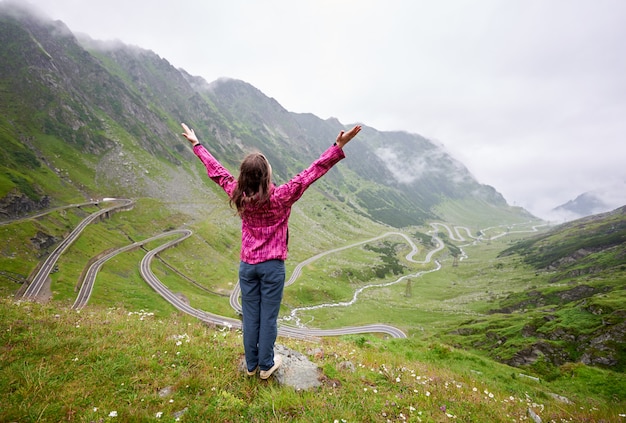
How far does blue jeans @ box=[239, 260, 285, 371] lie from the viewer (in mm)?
5777

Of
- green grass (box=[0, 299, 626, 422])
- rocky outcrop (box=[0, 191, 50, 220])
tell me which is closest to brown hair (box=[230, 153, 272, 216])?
green grass (box=[0, 299, 626, 422])

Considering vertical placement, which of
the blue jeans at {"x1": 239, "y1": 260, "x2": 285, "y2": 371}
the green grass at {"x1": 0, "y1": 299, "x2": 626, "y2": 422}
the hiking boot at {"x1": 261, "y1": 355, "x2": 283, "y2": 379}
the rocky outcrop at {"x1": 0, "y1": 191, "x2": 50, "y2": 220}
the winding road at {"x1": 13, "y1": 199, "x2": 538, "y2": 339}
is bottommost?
the winding road at {"x1": 13, "y1": 199, "x2": 538, "y2": 339}

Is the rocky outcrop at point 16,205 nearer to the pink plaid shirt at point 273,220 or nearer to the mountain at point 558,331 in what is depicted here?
the pink plaid shirt at point 273,220

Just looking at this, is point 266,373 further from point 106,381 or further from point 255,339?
point 106,381

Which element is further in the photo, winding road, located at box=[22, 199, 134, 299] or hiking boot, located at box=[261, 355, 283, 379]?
winding road, located at box=[22, 199, 134, 299]

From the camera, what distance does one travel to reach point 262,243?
19.2 feet

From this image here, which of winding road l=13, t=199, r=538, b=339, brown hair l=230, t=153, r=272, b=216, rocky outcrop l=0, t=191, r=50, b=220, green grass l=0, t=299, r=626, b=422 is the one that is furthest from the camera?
rocky outcrop l=0, t=191, r=50, b=220

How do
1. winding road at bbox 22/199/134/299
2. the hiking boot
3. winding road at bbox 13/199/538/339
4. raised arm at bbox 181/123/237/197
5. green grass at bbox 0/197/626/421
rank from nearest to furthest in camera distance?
green grass at bbox 0/197/626/421 < the hiking boot < raised arm at bbox 181/123/237/197 < winding road at bbox 22/199/134/299 < winding road at bbox 13/199/538/339

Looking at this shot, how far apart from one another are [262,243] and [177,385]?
3.24m

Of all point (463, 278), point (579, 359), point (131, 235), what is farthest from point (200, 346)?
point (463, 278)

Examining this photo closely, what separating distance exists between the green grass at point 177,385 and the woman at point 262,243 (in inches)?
36.9

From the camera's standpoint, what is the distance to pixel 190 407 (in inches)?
200

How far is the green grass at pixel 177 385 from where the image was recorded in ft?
16.3

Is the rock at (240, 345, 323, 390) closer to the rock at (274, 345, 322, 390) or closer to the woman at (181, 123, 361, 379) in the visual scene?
the rock at (274, 345, 322, 390)
